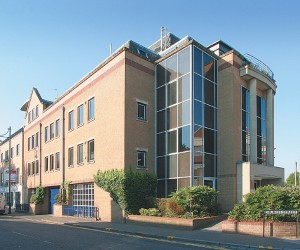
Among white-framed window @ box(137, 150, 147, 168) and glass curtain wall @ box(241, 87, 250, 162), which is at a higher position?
glass curtain wall @ box(241, 87, 250, 162)

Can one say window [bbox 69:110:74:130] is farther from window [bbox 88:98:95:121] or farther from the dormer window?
the dormer window

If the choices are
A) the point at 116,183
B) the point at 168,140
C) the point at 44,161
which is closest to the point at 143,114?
the point at 168,140

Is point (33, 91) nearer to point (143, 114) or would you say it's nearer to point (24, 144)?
point (24, 144)

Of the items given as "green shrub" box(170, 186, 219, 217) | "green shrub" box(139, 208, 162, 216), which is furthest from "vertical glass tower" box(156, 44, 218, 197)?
"green shrub" box(139, 208, 162, 216)

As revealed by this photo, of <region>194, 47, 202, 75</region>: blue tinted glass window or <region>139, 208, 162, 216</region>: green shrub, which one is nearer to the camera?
<region>139, 208, 162, 216</region>: green shrub

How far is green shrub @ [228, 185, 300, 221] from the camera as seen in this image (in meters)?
14.9

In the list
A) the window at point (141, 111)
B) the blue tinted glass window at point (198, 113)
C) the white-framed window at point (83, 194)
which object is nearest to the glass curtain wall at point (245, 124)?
the blue tinted glass window at point (198, 113)

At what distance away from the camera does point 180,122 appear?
898 inches

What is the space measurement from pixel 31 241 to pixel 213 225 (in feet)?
29.4

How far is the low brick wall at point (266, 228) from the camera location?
13.7 m

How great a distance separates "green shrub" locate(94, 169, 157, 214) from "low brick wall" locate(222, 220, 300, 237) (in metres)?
7.24

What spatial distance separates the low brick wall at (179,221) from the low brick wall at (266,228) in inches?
79.8

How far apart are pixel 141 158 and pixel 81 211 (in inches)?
277

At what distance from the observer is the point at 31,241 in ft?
44.9
